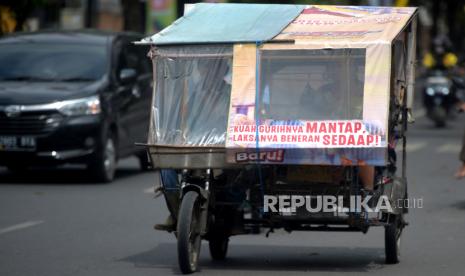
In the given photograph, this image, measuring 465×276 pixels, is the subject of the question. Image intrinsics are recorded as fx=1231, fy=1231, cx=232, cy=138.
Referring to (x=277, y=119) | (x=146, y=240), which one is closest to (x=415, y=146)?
(x=146, y=240)

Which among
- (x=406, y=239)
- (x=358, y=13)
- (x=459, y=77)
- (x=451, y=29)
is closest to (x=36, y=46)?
(x=406, y=239)

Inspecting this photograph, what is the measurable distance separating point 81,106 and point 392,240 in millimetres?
7263

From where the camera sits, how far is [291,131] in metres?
8.82

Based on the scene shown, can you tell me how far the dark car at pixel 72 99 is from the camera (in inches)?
618

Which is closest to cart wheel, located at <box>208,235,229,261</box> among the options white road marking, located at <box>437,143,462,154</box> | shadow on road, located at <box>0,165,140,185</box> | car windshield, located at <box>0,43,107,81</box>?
shadow on road, located at <box>0,165,140,185</box>

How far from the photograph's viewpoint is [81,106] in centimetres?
1583

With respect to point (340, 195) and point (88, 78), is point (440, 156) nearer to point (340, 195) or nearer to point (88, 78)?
point (88, 78)

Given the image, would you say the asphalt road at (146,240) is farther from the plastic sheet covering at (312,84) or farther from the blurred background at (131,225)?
the plastic sheet covering at (312,84)

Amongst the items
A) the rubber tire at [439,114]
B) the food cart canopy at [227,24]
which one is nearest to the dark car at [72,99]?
the food cart canopy at [227,24]

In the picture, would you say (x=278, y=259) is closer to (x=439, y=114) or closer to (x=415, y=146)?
(x=415, y=146)

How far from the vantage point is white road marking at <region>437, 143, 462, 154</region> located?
2198 centimetres

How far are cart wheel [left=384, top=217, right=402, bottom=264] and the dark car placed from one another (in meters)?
6.99

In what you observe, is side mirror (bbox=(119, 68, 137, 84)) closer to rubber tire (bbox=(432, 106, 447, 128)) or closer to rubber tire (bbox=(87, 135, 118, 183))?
rubber tire (bbox=(87, 135, 118, 183))

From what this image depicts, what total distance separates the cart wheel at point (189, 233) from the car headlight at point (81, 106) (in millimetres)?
7070
